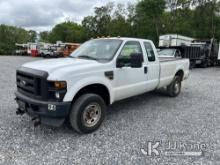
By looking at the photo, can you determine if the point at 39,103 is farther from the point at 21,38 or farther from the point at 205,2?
the point at 21,38

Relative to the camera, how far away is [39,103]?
390 centimetres

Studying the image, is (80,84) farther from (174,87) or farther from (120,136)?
(174,87)

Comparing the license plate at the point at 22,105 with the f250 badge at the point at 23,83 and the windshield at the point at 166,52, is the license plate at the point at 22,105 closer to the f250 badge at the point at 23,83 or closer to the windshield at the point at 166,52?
the f250 badge at the point at 23,83

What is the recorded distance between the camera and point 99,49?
5.18m

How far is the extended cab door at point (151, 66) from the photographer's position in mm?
5680

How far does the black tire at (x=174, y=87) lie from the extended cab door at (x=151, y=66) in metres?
1.33

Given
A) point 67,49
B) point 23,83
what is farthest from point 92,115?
point 67,49

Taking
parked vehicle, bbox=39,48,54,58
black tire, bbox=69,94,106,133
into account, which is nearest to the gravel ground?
black tire, bbox=69,94,106,133

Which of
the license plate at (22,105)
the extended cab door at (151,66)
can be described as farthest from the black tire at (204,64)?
the license plate at (22,105)

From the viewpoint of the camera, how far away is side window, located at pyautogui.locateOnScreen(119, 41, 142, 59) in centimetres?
502

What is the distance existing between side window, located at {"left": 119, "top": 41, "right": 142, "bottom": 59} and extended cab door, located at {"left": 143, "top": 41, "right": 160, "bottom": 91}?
0.27m

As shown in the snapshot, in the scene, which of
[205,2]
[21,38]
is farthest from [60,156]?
[21,38]

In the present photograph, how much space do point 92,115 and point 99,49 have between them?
160 centimetres

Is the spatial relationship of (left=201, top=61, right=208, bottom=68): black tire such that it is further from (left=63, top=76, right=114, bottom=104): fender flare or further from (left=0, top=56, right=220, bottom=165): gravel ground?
(left=63, top=76, right=114, bottom=104): fender flare
